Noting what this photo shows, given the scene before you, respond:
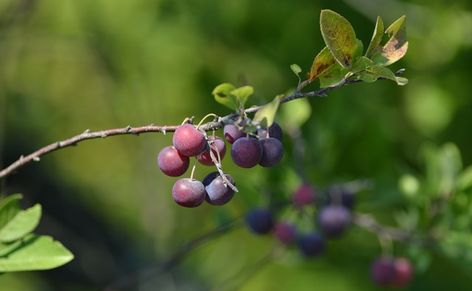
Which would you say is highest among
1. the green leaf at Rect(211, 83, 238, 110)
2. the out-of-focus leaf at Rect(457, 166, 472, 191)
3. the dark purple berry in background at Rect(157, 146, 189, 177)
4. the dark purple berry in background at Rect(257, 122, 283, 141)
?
the green leaf at Rect(211, 83, 238, 110)

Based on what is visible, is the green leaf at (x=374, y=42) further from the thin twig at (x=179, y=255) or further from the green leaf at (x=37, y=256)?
the thin twig at (x=179, y=255)

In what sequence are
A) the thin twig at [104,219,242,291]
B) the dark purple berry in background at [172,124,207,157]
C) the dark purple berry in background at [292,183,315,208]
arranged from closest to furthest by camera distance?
the dark purple berry in background at [172,124,207,157], the thin twig at [104,219,242,291], the dark purple berry in background at [292,183,315,208]

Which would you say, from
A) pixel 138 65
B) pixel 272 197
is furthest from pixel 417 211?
pixel 138 65

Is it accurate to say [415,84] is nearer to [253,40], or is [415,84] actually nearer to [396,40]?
[253,40]

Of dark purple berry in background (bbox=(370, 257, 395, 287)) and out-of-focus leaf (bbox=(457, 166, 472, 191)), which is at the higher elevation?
out-of-focus leaf (bbox=(457, 166, 472, 191))

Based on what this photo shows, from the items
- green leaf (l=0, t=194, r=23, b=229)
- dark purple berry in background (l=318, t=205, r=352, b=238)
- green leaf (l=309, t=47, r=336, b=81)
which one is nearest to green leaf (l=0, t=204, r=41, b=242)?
green leaf (l=0, t=194, r=23, b=229)

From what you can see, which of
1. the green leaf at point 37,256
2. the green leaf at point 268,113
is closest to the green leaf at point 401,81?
the green leaf at point 268,113

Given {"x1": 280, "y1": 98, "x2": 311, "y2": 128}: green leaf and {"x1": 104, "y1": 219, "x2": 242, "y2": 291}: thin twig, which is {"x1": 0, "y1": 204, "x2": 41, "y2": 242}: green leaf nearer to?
{"x1": 104, "y1": 219, "x2": 242, "y2": 291}: thin twig
